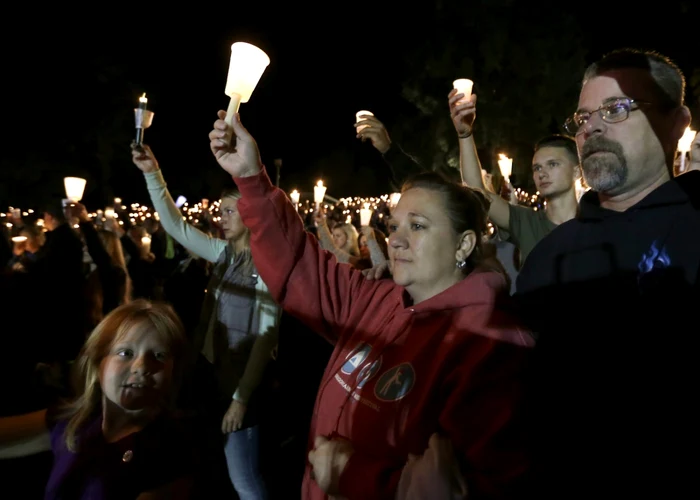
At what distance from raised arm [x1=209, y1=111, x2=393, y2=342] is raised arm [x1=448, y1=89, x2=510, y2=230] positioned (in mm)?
1723

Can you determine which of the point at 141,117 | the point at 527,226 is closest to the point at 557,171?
the point at 527,226

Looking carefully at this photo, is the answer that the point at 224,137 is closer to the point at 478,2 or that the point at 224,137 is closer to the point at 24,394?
the point at 24,394

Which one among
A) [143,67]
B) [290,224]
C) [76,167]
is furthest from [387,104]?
[290,224]

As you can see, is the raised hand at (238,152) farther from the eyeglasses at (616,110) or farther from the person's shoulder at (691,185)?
the person's shoulder at (691,185)

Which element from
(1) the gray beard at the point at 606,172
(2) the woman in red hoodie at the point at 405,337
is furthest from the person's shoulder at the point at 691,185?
(2) the woman in red hoodie at the point at 405,337

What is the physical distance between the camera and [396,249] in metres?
2.24

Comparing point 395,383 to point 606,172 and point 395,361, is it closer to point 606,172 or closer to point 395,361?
point 395,361

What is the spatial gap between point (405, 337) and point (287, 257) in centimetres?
66

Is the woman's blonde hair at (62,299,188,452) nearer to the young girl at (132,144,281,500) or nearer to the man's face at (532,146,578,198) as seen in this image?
the young girl at (132,144,281,500)

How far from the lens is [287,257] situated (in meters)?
2.45

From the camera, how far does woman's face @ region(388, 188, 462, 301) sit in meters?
2.19

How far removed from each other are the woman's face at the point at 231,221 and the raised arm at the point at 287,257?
5.14 feet

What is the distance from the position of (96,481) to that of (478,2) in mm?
28571

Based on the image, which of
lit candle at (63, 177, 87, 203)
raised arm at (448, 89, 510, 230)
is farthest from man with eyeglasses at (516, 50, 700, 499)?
lit candle at (63, 177, 87, 203)
